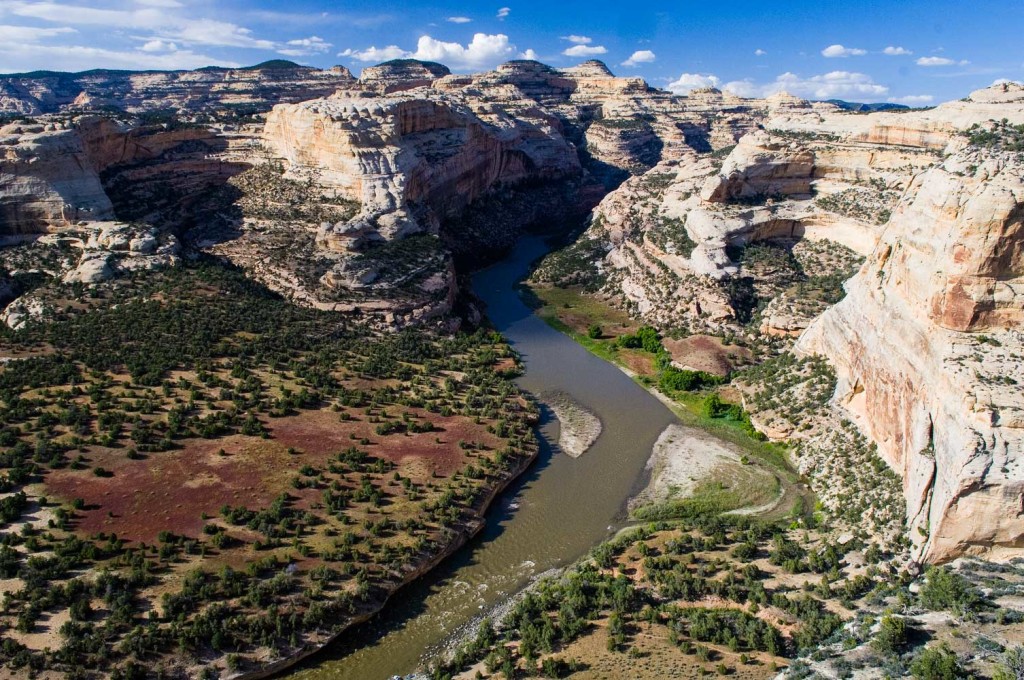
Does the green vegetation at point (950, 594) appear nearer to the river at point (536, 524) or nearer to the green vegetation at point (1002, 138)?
the river at point (536, 524)

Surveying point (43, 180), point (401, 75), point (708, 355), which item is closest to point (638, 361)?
point (708, 355)

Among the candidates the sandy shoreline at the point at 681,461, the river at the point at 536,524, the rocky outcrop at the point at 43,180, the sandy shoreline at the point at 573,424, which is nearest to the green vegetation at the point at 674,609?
the river at the point at 536,524

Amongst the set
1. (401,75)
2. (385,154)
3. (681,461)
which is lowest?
(681,461)

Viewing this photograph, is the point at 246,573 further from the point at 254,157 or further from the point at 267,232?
the point at 254,157

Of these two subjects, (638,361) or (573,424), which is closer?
(573,424)

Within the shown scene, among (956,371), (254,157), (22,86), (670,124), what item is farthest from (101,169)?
(22,86)

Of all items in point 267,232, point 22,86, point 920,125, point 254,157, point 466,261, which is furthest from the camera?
point 22,86

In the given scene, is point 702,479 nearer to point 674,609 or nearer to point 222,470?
point 674,609
